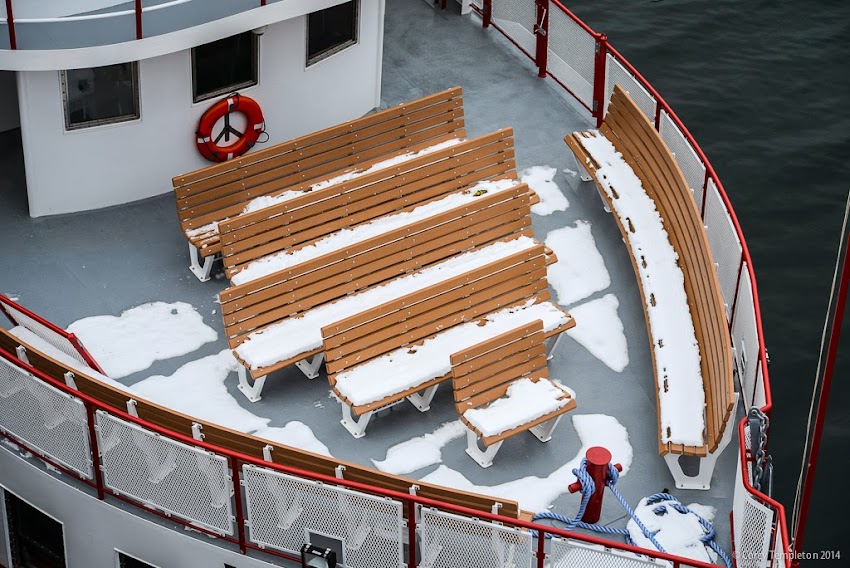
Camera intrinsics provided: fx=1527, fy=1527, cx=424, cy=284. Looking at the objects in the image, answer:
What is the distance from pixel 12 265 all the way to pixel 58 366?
3.47 meters

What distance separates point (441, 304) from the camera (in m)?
17.0

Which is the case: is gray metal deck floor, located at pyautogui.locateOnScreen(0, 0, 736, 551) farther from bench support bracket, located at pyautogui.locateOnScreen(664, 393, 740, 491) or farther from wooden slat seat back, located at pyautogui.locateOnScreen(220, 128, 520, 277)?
wooden slat seat back, located at pyautogui.locateOnScreen(220, 128, 520, 277)

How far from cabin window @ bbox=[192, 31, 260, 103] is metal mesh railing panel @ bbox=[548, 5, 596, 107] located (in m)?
4.62

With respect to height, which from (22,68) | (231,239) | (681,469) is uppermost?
(22,68)

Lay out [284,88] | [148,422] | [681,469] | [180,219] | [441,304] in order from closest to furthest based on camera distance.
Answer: [148,422], [681,469], [441,304], [180,219], [284,88]

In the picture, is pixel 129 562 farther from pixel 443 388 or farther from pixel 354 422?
pixel 443 388

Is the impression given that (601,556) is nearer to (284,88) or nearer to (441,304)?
(441,304)

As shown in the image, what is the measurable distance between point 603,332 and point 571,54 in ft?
17.0

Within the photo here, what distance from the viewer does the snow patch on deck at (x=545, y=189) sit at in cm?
1983

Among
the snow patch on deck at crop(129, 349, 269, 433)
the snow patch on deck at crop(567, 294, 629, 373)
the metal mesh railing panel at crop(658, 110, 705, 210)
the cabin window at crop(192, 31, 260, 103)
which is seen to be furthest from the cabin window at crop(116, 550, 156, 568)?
the metal mesh railing panel at crop(658, 110, 705, 210)

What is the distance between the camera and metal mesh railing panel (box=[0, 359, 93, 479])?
48.6ft

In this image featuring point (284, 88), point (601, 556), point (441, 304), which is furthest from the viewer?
point (284, 88)

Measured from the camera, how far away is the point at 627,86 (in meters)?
20.0

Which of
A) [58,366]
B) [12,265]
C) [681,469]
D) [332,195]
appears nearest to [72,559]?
[58,366]
